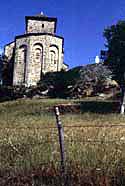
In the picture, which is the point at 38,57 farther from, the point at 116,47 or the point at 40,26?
the point at 116,47

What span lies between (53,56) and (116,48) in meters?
35.5

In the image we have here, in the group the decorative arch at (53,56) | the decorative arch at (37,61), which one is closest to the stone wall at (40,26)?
the decorative arch at (53,56)

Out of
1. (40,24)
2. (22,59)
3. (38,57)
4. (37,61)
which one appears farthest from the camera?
(40,24)

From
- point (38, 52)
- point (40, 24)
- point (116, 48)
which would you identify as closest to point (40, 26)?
point (40, 24)

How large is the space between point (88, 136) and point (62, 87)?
57949 mm

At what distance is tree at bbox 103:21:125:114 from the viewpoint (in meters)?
43.4

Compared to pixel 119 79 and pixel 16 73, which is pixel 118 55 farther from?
pixel 16 73

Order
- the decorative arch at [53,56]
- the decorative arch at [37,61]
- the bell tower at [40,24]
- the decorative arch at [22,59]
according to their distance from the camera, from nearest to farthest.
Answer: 1. the decorative arch at [37,61]
2. the decorative arch at [22,59]
3. the decorative arch at [53,56]
4. the bell tower at [40,24]

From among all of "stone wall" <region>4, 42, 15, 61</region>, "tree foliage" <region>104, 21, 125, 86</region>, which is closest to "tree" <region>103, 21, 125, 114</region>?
"tree foliage" <region>104, 21, 125, 86</region>

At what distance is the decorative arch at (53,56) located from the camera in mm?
77688

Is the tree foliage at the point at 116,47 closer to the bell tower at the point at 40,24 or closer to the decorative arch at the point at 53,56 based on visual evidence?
the decorative arch at the point at 53,56

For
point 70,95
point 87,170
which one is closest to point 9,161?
point 87,170

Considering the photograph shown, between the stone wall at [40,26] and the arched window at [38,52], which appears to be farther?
the stone wall at [40,26]

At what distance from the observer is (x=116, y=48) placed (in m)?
43.7
